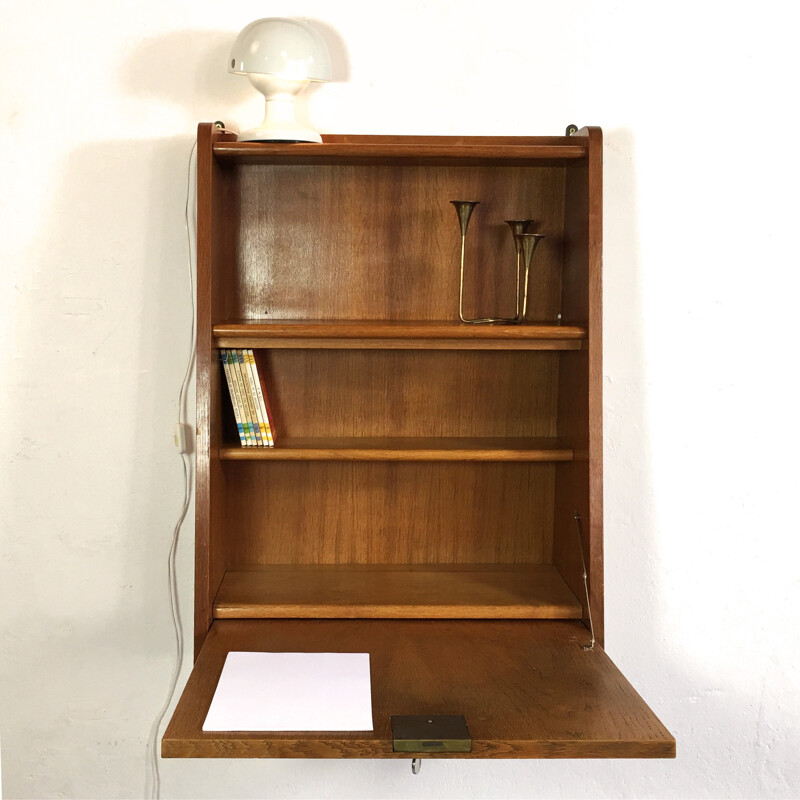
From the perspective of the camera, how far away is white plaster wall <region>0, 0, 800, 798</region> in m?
1.98

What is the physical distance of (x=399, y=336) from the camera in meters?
1.79

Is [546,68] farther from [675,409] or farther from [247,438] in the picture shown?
[247,438]

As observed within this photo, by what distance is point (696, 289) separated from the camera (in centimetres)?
205

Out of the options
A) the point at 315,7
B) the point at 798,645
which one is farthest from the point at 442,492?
the point at 315,7

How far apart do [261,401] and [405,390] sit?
0.35 m

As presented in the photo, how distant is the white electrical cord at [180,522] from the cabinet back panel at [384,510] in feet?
0.51

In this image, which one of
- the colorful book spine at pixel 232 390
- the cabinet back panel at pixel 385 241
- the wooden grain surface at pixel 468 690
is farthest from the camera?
the cabinet back panel at pixel 385 241

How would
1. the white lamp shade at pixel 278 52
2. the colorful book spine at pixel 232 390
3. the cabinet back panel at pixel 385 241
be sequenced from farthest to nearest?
the cabinet back panel at pixel 385 241 → the colorful book spine at pixel 232 390 → the white lamp shade at pixel 278 52

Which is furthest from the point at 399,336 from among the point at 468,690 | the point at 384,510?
the point at 468,690

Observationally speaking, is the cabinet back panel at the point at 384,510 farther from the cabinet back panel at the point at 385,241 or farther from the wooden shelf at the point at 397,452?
the cabinet back panel at the point at 385,241

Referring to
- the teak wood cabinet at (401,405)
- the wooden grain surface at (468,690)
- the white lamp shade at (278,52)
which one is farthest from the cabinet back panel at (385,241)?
the wooden grain surface at (468,690)

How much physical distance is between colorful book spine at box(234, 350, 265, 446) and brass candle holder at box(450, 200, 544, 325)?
0.49 metres

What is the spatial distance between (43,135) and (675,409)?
63.4 inches

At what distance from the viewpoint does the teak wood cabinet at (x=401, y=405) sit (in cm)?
178
